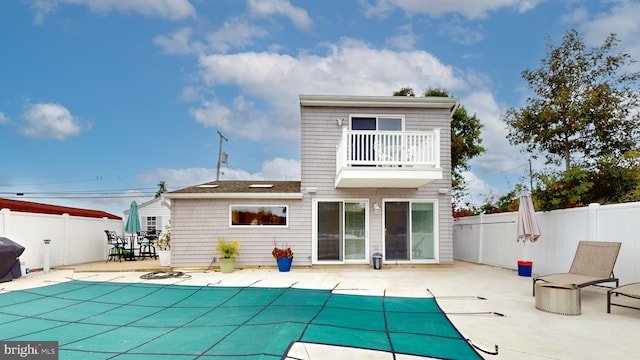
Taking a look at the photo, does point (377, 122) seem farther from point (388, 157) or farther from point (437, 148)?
point (437, 148)

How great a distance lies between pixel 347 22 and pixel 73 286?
34.6 feet

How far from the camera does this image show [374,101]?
11242mm

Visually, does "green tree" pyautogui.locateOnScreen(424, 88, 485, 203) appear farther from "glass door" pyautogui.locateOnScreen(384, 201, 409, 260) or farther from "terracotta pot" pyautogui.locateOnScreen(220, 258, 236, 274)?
"terracotta pot" pyautogui.locateOnScreen(220, 258, 236, 274)

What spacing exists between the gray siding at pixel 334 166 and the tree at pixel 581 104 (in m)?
3.83

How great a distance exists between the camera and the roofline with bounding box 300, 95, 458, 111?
36.8 feet

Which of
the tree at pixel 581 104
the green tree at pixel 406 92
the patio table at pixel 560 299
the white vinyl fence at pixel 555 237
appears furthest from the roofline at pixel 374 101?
the green tree at pixel 406 92

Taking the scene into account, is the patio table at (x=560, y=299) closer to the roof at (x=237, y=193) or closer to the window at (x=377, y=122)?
the window at (x=377, y=122)

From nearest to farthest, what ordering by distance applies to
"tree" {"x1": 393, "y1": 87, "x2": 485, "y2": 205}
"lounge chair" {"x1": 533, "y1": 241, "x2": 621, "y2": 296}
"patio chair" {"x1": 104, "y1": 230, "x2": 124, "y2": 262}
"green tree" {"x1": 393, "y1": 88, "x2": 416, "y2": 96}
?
"lounge chair" {"x1": 533, "y1": 241, "x2": 621, "y2": 296}
"patio chair" {"x1": 104, "y1": 230, "x2": 124, "y2": 262}
"tree" {"x1": 393, "y1": 87, "x2": 485, "y2": 205}
"green tree" {"x1": 393, "y1": 88, "x2": 416, "y2": 96}

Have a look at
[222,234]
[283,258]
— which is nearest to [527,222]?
[283,258]

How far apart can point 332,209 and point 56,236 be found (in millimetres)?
8690

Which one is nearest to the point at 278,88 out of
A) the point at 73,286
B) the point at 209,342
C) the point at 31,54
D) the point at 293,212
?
the point at 293,212

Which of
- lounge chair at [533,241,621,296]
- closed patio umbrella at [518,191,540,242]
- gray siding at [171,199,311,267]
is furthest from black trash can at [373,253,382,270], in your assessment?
lounge chair at [533,241,621,296]

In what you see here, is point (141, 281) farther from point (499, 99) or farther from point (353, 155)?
point (499, 99)

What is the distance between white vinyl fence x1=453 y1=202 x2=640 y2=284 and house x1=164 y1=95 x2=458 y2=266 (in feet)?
5.04
